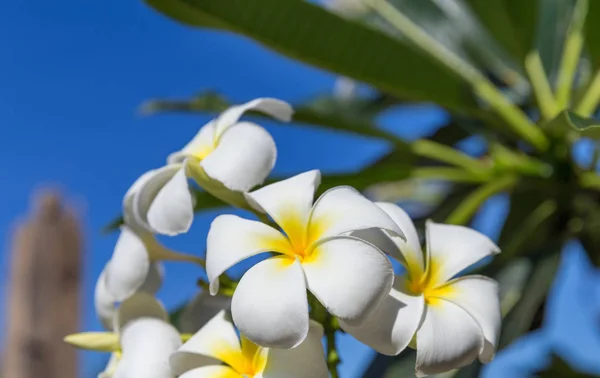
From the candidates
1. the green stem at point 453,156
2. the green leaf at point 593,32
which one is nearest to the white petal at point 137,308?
the green stem at point 453,156

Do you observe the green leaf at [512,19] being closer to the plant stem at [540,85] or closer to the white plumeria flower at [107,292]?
the plant stem at [540,85]

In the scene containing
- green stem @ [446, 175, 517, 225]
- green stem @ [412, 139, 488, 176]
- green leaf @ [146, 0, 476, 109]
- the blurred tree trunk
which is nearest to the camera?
green stem @ [446, 175, 517, 225]

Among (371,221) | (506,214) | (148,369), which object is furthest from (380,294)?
(506,214)

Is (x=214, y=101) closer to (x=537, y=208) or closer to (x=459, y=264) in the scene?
(x=537, y=208)

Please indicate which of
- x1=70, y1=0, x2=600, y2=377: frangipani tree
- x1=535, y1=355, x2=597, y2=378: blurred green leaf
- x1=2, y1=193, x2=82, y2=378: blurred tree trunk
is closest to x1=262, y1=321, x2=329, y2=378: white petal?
x1=70, y1=0, x2=600, y2=377: frangipani tree

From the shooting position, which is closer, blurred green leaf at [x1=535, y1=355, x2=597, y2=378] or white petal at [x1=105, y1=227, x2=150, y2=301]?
white petal at [x1=105, y1=227, x2=150, y2=301]

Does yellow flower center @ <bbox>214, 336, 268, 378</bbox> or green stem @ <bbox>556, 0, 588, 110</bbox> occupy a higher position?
green stem @ <bbox>556, 0, 588, 110</bbox>

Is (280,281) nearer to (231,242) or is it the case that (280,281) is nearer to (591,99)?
(231,242)

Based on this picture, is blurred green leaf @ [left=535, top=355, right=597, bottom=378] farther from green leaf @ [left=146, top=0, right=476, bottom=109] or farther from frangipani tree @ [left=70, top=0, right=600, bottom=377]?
green leaf @ [left=146, top=0, right=476, bottom=109]
